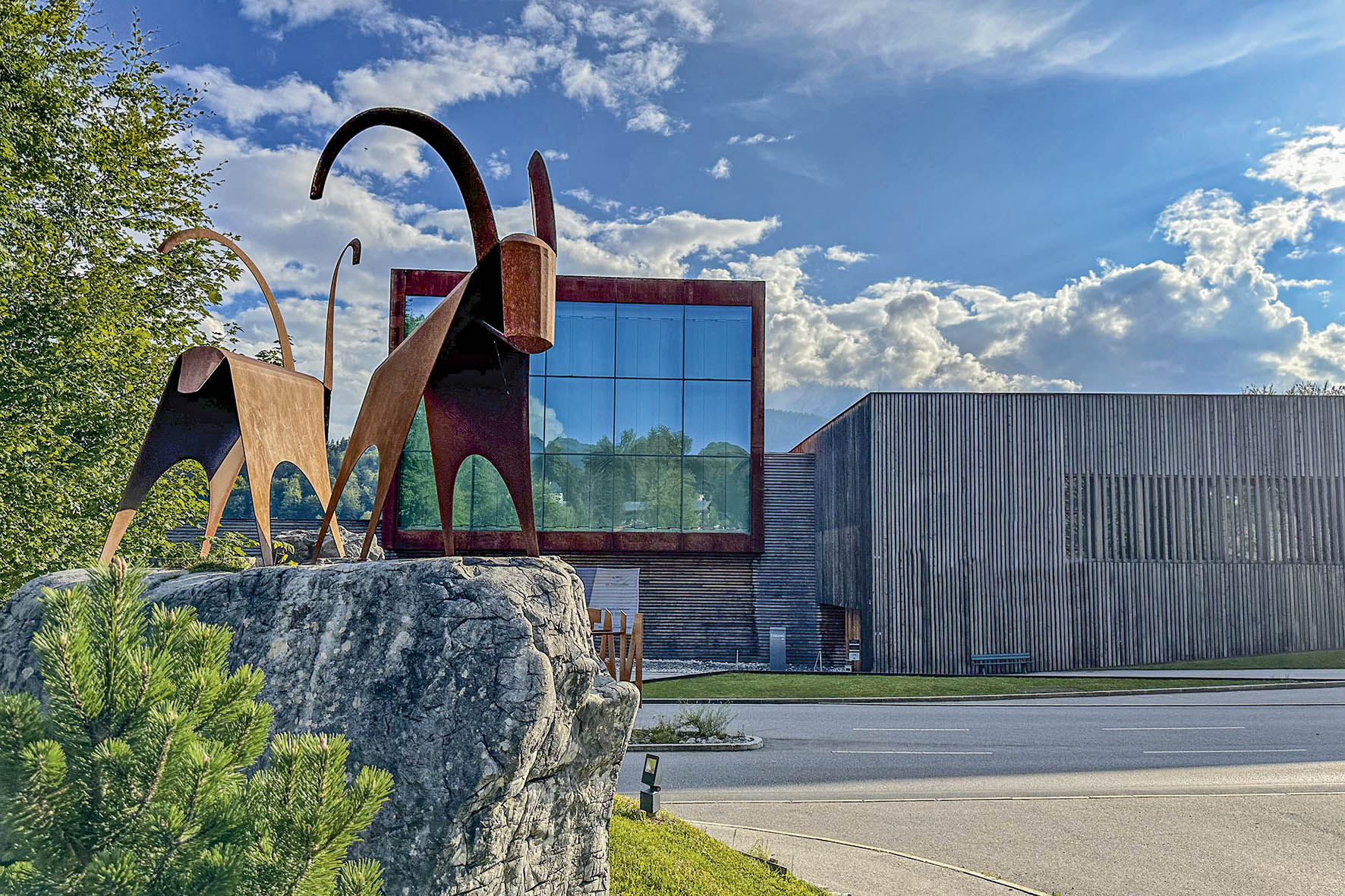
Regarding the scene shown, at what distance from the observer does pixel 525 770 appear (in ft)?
12.8

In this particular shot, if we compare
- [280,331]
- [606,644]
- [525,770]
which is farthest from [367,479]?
[525,770]

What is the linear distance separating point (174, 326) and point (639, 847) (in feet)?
32.5

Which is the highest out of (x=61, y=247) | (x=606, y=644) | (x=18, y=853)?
(x=61, y=247)

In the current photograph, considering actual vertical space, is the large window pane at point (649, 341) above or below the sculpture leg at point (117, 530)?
above

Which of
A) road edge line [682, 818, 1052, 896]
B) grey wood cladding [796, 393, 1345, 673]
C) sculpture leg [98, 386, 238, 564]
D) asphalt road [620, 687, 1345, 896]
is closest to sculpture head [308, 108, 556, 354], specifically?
sculpture leg [98, 386, 238, 564]

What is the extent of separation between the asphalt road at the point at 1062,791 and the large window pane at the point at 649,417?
12.5 m

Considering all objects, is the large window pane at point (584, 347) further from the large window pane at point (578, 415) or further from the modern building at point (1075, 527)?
the modern building at point (1075, 527)

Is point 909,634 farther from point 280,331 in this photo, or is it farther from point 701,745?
point 280,331

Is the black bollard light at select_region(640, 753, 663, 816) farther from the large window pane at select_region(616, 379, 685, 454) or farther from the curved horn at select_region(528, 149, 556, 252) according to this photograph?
the large window pane at select_region(616, 379, 685, 454)

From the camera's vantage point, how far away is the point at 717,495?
28047 mm

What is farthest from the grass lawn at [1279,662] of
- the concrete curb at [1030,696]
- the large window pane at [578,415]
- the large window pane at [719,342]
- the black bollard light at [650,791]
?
the black bollard light at [650,791]

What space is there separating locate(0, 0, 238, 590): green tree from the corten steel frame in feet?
49.6

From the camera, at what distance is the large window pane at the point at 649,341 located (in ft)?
91.3

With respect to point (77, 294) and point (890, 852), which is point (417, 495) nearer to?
point (77, 294)
